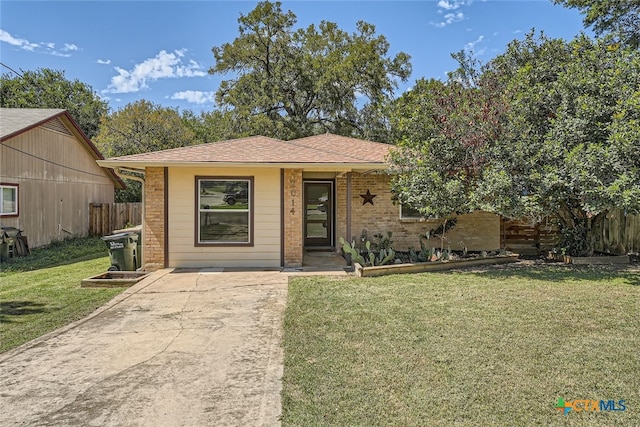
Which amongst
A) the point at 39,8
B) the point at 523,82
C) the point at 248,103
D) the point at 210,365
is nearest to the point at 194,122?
the point at 248,103

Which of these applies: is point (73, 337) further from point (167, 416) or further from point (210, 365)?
point (167, 416)

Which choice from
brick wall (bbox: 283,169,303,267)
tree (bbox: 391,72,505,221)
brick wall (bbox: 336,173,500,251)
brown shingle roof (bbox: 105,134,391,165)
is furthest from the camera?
brick wall (bbox: 336,173,500,251)

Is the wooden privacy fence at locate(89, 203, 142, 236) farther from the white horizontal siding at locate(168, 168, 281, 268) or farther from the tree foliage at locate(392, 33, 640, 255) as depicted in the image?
the tree foliage at locate(392, 33, 640, 255)

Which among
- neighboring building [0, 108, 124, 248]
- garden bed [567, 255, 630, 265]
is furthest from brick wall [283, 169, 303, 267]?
neighboring building [0, 108, 124, 248]

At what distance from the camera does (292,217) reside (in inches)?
366

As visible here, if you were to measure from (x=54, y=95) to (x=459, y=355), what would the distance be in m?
41.1

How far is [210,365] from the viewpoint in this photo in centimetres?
390

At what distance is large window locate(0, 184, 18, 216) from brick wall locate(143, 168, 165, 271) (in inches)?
240

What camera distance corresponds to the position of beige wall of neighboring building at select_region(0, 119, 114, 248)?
1297 centimetres

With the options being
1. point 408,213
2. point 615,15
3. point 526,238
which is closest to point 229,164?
point 408,213

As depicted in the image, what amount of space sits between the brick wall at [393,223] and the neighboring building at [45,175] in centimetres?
1026

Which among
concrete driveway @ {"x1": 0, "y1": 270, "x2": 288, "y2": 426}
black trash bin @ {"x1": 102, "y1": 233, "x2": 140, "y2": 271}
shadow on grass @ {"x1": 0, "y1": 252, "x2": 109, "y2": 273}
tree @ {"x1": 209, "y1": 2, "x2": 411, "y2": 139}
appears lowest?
concrete driveway @ {"x1": 0, "y1": 270, "x2": 288, "y2": 426}

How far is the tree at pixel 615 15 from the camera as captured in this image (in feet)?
40.1

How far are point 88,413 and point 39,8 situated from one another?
1565 centimetres
